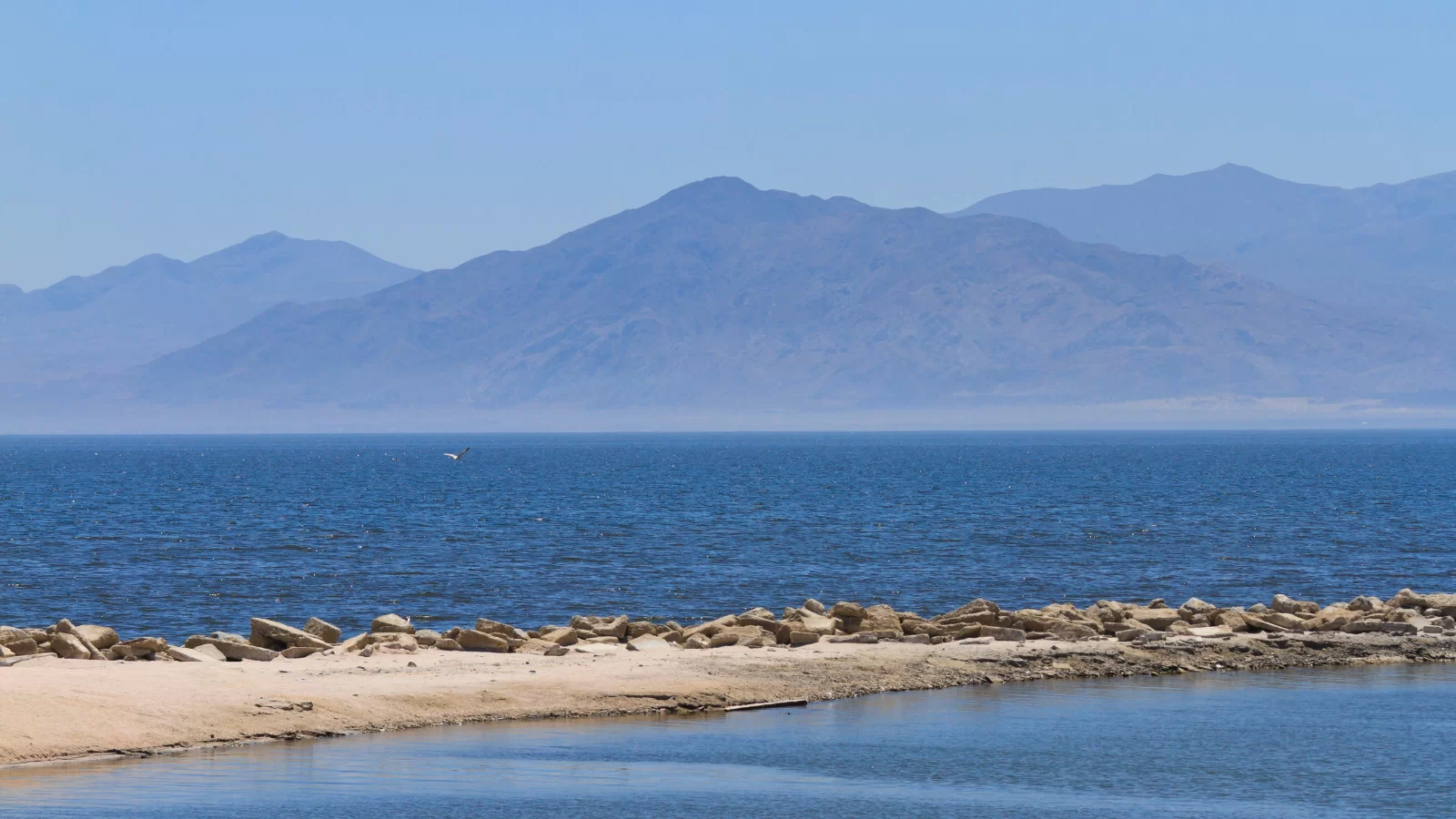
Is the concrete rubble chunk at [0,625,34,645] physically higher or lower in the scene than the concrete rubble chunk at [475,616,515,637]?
higher

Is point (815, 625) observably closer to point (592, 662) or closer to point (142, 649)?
point (592, 662)

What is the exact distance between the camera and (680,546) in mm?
71188

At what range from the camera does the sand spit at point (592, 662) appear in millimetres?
25344

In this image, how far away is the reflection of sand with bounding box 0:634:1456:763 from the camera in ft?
81.0

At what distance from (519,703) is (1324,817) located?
1193 cm

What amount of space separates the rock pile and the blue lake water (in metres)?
9.70

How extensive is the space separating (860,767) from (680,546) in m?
47.0

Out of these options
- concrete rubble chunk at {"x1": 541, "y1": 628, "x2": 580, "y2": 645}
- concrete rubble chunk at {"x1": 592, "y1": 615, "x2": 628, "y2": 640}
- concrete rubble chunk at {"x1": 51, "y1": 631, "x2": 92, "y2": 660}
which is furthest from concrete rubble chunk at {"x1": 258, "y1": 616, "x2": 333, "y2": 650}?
concrete rubble chunk at {"x1": 592, "y1": 615, "x2": 628, "y2": 640}

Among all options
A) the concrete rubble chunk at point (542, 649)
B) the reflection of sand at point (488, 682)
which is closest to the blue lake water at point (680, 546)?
the concrete rubble chunk at point (542, 649)

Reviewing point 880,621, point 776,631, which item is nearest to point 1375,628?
point 880,621

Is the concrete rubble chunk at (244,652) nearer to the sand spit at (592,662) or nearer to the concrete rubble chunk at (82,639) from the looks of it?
the sand spit at (592,662)

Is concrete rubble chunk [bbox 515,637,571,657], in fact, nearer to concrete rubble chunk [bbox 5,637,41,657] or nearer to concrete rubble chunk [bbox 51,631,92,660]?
concrete rubble chunk [bbox 51,631,92,660]

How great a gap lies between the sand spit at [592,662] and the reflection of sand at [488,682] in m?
0.04

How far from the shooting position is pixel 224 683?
27.3 metres
